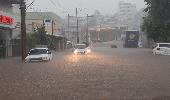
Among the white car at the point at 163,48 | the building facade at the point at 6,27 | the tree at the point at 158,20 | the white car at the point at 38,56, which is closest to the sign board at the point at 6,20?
the building facade at the point at 6,27

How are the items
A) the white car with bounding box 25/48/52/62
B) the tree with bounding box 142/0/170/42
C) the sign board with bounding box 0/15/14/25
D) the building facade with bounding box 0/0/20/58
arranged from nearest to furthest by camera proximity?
the white car with bounding box 25/48/52/62 < the sign board with bounding box 0/15/14/25 < the building facade with bounding box 0/0/20/58 < the tree with bounding box 142/0/170/42

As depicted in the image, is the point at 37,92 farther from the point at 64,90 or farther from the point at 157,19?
the point at 157,19

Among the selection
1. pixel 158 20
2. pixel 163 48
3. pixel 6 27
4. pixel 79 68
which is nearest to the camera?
pixel 79 68

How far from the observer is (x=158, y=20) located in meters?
78.0

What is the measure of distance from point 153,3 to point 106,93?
59.1 m

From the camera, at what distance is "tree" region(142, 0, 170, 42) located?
245 ft

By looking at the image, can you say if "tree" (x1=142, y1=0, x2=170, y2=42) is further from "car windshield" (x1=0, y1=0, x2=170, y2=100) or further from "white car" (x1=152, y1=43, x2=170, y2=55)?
"white car" (x1=152, y1=43, x2=170, y2=55)

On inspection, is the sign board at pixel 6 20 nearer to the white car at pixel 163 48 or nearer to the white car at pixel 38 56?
the white car at pixel 38 56

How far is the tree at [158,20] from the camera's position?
74.8 meters

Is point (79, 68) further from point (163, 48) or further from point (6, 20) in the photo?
point (163, 48)

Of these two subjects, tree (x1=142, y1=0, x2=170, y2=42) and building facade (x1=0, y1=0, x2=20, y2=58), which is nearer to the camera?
building facade (x1=0, y1=0, x2=20, y2=58)

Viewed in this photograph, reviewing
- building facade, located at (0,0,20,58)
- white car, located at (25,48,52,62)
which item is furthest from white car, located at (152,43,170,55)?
white car, located at (25,48,52,62)

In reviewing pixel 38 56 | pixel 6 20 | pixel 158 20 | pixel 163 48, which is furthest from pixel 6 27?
pixel 158 20

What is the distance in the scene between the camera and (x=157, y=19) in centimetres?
7806
